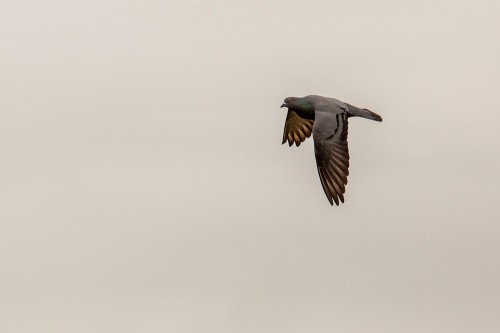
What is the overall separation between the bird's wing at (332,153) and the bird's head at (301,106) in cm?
183

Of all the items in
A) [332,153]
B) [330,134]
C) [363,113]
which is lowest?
[332,153]

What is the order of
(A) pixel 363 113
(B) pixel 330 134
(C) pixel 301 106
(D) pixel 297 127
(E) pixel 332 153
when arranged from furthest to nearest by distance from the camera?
(D) pixel 297 127 < (C) pixel 301 106 < (A) pixel 363 113 < (B) pixel 330 134 < (E) pixel 332 153

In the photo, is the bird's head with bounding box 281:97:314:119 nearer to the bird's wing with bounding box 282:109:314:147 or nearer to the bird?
the bird

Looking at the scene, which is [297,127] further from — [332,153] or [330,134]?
[332,153]

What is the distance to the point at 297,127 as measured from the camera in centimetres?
7888

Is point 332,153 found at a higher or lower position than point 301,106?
lower

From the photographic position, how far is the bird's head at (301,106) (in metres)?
74.4

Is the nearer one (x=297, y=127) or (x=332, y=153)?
(x=332, y=153)

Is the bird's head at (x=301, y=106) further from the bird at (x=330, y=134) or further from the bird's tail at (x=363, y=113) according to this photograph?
the bird's tail at (x=363, y=113)

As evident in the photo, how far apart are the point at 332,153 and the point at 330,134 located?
84 centimetres

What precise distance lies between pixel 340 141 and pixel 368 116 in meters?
2.34

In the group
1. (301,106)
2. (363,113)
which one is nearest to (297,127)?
(301,106)

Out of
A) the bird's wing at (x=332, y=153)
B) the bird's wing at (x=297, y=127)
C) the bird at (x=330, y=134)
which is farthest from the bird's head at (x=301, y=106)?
the bird's wing at (x=297, y=127)

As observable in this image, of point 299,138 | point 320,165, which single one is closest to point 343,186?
point 320,165
